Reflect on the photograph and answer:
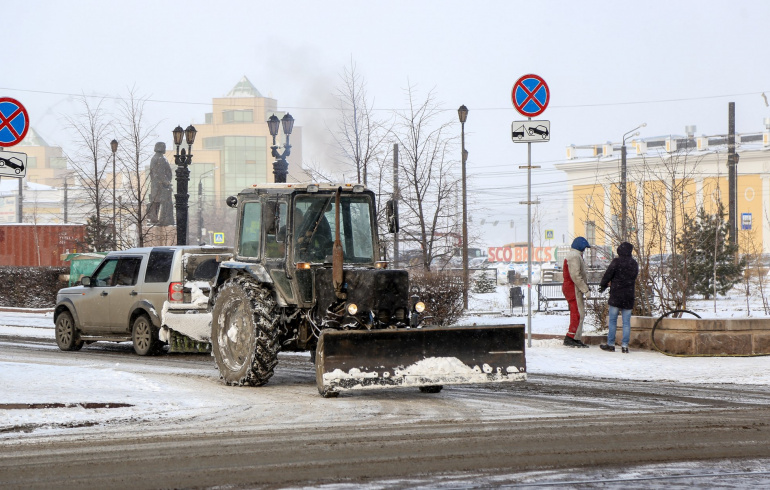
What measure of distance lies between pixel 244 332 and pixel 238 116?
535 ft

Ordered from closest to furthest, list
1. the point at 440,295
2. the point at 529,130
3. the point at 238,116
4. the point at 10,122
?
the point at 10,122 → the point at 529,130 → the point at 440,295 → the point at 238,116

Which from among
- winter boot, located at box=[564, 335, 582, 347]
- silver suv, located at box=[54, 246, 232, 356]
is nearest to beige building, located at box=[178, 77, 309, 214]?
silver suv, located at box=[54, 246, 232, 356]

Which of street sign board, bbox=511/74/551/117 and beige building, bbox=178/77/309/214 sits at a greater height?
beige building, bbox=178/77/309/214

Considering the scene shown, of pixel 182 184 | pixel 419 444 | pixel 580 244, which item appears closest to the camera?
pixel 419 444

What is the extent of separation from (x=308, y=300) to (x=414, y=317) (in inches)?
47.6

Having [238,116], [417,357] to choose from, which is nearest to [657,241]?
[417,357]

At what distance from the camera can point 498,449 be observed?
7.54 metres

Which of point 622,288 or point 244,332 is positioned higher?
point 622,288

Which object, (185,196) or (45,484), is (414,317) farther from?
(185,196)

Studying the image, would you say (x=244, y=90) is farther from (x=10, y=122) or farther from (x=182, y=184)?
(x=10, y=122)

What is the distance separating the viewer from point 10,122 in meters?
13.6

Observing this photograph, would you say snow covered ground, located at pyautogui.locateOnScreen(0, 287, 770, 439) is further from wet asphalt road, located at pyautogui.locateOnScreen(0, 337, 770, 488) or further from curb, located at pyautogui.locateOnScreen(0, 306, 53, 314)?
curb, located at pyautogui.locateOnScreen(0, 306, 53, 314)

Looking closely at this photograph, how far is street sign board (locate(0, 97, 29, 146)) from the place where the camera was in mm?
13539

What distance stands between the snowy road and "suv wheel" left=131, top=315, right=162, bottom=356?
2.87 m
